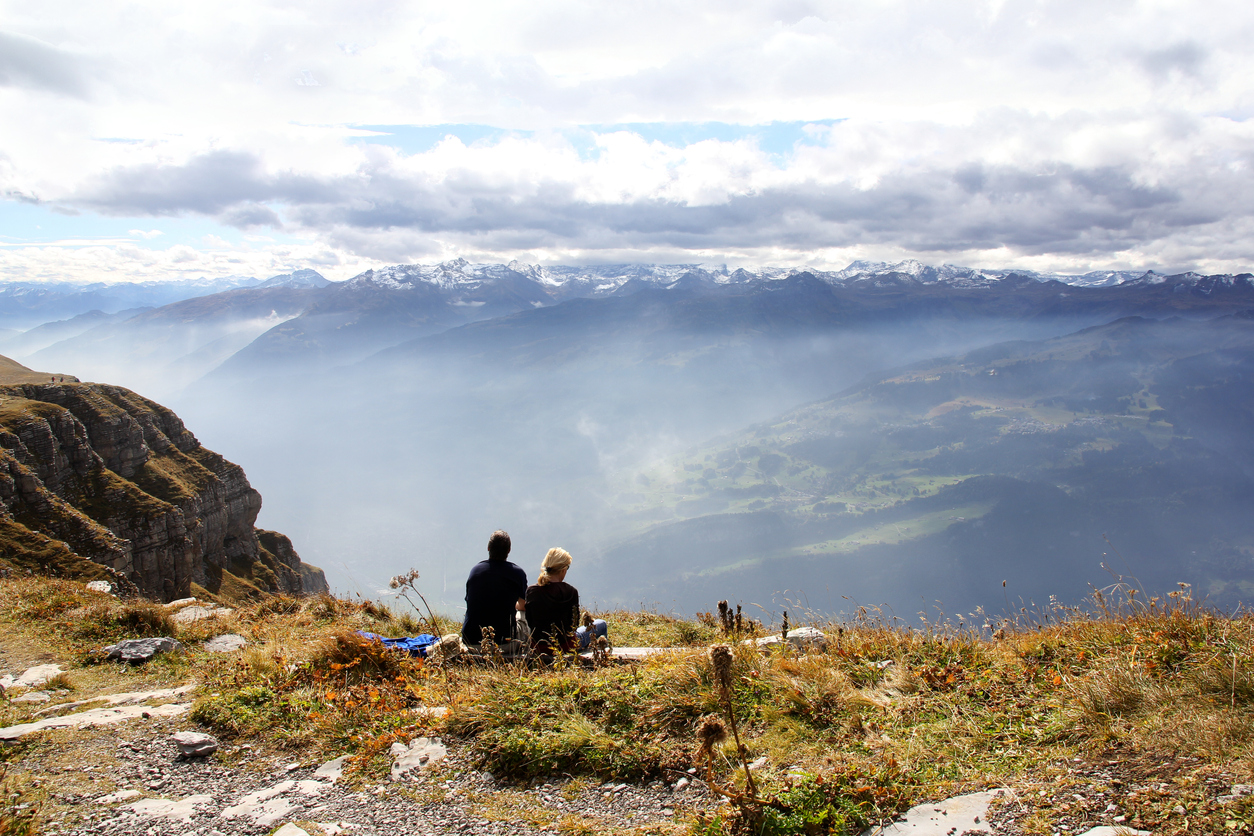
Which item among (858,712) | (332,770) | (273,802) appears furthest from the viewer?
(858,712)

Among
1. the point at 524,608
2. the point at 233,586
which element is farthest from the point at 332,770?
the point at 233,586

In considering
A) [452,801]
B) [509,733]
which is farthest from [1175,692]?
[452,801]

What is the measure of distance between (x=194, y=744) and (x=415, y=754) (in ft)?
6.95

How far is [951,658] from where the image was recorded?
688 cm

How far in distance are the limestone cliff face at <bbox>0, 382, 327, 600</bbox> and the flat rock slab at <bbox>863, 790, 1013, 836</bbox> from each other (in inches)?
1568

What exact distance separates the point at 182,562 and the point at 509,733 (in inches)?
2929

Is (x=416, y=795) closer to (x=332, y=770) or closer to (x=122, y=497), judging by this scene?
(x=332, y=770)

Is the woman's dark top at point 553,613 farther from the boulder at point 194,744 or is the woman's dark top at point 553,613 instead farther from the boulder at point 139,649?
the boulder at point 139,649

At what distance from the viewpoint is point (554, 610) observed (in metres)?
8.17

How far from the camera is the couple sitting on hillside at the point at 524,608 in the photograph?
26.3ft

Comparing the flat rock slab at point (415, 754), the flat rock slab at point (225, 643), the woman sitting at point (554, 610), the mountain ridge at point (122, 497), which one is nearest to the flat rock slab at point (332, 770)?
the flat rock slab at point (415, 754)

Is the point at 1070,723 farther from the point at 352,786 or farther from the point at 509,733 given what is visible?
the point at 352,786

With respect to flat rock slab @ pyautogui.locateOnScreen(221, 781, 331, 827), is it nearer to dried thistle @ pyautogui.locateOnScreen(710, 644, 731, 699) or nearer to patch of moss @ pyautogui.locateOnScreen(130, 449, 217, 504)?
dried thistle @ pyautogui.locateOnScreen(710, 644, 731, 699)

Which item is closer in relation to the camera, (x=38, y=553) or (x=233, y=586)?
(x=38, y=553)
